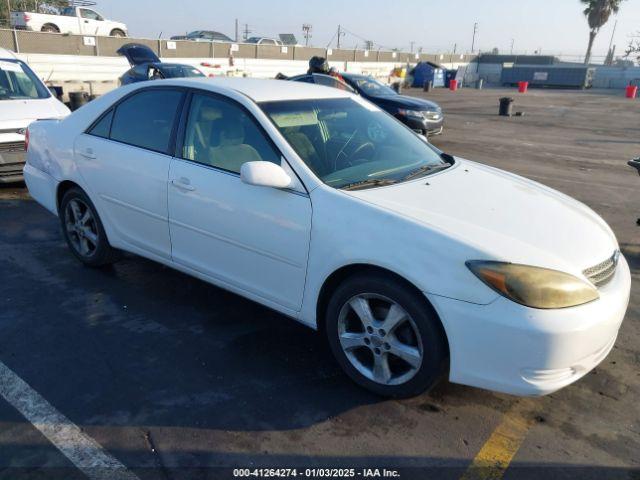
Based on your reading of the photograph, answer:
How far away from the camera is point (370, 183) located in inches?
125

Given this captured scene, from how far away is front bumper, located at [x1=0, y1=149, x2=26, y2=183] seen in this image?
6688 millimetres

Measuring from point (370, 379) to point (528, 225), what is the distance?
1211 mm

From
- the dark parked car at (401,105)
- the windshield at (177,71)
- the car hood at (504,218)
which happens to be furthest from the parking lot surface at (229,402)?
the windshield at (177,71)

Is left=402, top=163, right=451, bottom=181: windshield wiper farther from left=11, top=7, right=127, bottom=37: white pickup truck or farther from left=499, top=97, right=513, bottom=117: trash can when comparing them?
left=11, top=7, right=127, bottom=37: white pickup truck

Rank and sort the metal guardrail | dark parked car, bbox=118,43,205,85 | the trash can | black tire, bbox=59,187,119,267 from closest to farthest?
black tire, bbox=59,187,119,267 → dark parked car, bbox=118,43,205,85 → the metal guardrail → the trash can

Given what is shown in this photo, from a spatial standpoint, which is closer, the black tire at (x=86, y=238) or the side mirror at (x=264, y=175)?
the side mirror at (x=264, y=175)

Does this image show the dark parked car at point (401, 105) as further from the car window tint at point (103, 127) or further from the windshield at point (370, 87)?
the car window tint at point (103, 127)

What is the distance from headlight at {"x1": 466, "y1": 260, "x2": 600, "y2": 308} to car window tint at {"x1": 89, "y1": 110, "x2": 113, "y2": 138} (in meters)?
3.14

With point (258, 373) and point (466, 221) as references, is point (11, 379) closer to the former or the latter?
point (258, 373)

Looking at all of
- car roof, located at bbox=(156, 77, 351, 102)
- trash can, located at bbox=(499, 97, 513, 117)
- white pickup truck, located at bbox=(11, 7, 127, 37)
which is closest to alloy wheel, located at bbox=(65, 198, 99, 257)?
car roof, located at bbox=(156, 77, 351, 102)

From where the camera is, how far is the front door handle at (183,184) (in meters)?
3.52

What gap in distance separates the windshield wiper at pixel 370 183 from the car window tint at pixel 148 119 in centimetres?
146

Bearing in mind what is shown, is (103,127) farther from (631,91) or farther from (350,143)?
(631,91)

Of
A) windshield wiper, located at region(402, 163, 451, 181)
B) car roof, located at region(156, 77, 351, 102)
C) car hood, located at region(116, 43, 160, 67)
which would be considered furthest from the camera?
car hood, located at region(116, 43, 160, 67)
